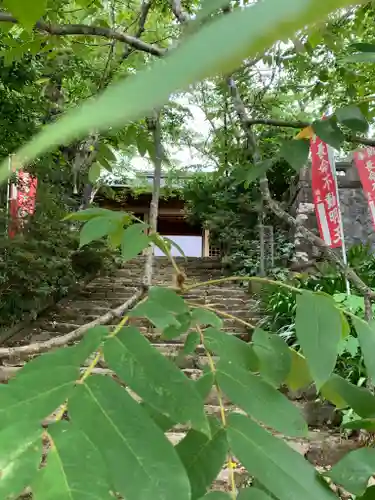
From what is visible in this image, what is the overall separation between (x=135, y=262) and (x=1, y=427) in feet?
25.7

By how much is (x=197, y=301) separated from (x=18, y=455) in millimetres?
2178

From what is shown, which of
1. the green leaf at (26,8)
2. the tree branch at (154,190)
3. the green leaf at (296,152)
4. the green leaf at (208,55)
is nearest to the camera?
the green leaf at (208,55)

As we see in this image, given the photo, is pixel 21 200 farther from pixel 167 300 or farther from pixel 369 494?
pixel 369 494

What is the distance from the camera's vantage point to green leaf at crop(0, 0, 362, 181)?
0.11 meters

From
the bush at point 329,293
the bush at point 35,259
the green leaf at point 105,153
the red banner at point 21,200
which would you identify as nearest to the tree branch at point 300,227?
the green leaf at point 105,153

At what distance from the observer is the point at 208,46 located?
0.11 m

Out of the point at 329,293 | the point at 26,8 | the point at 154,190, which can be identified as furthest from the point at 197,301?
the point at 26,8

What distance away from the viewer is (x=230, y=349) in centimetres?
68

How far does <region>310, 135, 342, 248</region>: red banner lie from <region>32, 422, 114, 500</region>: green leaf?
14.8ft

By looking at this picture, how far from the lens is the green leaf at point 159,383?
0.47 metres

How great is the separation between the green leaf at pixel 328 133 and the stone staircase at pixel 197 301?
4.32ft

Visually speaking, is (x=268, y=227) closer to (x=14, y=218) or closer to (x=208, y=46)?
(x=14, y=218)

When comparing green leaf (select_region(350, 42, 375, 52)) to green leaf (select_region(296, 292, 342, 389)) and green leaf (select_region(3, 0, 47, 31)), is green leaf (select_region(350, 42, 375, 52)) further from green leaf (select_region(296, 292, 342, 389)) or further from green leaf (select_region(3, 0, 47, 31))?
green leaf (select_region(3, 0, 47, 31))

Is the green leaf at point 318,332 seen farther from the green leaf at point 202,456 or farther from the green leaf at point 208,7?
the green leaf at point 208,7
